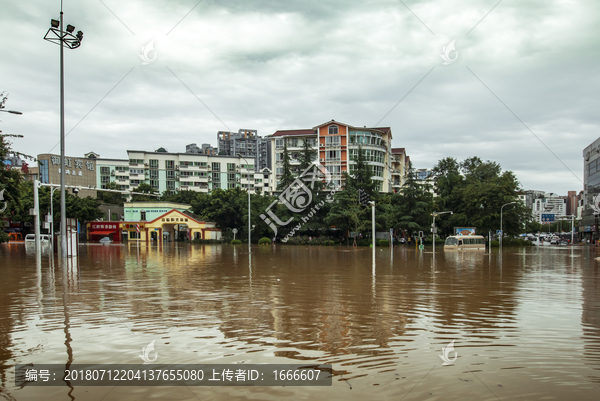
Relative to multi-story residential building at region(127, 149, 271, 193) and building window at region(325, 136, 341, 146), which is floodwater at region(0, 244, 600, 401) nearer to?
building window at region(325, 136, 341, 146)

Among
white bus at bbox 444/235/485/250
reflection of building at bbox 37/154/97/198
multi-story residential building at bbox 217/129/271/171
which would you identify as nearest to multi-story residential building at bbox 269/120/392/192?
white bus at bbox 444/235/485/250

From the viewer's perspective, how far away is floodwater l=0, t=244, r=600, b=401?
4938 millimetres

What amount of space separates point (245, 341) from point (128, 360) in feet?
5.91

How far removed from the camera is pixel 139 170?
331 ft

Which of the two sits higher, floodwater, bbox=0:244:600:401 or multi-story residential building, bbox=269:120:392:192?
multi-story residential building, bbox=269:120:392:192

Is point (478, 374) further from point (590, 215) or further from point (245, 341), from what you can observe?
point (590, 215)

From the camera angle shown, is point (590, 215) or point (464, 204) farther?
point (590, 215)

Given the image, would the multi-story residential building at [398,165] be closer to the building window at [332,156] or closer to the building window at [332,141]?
the building window at [332,156]

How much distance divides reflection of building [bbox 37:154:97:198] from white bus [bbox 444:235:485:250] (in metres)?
73.4

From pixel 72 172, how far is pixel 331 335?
328 feet

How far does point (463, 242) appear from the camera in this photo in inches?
1975

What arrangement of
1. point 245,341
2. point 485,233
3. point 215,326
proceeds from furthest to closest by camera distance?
point 485,233, point 215,326, point 245,341

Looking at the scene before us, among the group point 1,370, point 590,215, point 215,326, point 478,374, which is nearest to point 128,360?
point 1,370

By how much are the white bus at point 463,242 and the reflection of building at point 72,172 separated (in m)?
73.4
